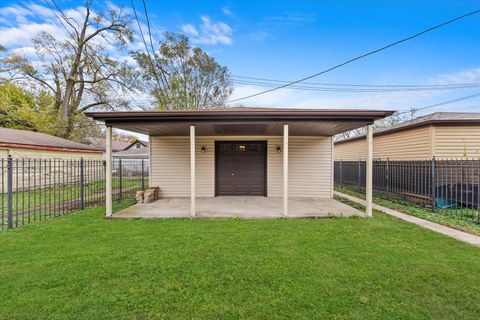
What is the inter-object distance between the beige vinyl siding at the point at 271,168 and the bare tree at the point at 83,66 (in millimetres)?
14128

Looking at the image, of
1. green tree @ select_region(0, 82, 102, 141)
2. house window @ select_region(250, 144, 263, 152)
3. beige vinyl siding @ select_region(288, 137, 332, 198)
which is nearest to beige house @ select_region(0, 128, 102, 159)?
green tree @ select_region(0, 82, 102, 141)

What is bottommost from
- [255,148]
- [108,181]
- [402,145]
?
[108,181]

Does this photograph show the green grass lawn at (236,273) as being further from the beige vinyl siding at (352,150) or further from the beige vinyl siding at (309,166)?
the beige vinyl siding at (352,150)

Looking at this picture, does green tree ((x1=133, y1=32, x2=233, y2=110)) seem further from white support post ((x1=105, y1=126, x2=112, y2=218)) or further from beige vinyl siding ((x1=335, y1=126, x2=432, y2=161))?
white support post ((x1=105, y1=126, x2=112, y2=218))

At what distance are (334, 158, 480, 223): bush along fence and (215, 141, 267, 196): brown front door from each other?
492 centimetres

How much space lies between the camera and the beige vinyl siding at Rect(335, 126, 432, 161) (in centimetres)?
778

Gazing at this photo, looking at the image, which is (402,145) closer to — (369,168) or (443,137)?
(443,137)

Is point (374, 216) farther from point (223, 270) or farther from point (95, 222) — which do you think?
point (95, 222)

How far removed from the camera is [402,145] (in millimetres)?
8961

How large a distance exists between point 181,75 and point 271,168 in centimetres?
1583

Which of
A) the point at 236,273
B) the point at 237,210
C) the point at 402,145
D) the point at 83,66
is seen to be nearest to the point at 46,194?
the point at 237,210

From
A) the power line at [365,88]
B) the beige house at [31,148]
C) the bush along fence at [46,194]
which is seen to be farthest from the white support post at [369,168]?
the beige house at [31,148]

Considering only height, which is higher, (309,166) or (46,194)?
(309,166)

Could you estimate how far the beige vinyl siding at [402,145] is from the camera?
7.78 m
